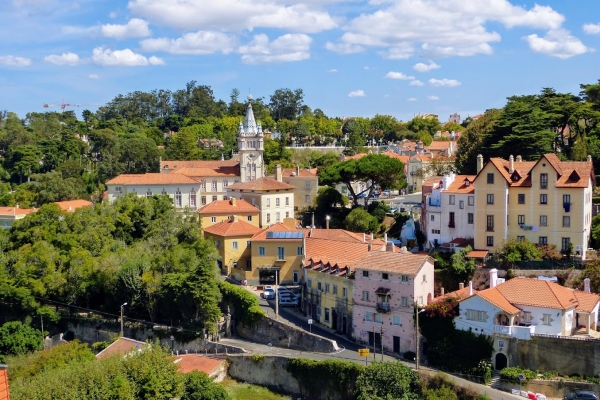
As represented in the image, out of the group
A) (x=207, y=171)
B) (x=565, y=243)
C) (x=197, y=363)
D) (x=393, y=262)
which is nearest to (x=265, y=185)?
(x=207, y=171)

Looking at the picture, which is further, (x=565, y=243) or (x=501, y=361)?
(x=565, y=243)

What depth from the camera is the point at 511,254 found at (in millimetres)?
45031

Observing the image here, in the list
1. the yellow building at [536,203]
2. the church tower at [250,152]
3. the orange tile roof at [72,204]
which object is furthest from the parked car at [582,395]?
the orange tile roof at [72,204]

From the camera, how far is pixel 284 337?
149ft

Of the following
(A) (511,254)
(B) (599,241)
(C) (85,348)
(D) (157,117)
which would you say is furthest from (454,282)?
(D) (157,117)

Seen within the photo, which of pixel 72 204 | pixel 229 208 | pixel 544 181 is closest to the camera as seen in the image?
pixel 544 181

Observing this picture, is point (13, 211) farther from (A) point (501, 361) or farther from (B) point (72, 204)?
(A) point (501, 361)

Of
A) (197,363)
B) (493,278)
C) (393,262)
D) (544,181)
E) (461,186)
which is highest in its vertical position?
(544,181)

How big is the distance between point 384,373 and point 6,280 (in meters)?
31.1

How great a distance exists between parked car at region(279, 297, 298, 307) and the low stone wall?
309cm

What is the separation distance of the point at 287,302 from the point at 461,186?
13.7 m

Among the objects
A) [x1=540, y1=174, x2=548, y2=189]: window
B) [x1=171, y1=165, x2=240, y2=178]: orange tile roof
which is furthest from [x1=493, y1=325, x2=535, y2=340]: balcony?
[x1=171, y1=165, x2=240, y2=178]: orange tile roof

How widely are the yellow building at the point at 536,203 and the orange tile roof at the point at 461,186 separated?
1.08 m

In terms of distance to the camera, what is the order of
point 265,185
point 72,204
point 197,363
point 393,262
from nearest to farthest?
1. point 393,262
2. point 197,363
3. point 265,185
4. point 72,204
